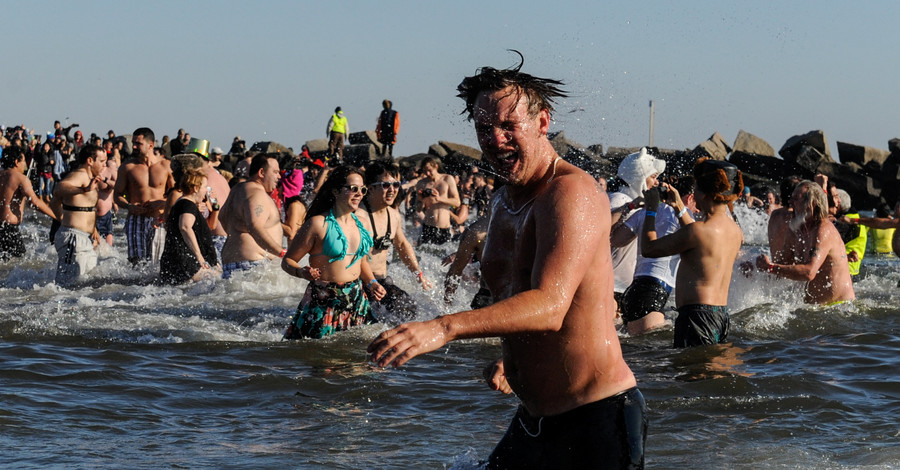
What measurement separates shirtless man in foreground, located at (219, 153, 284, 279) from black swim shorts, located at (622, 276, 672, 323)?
3034 millimetres

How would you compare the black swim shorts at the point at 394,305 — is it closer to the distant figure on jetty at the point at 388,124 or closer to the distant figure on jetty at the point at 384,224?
the distant figure on jetty at the point at 384,224

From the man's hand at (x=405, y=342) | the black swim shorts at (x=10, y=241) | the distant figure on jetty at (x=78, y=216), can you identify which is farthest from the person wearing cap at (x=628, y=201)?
the black swim shorts at (x=10, y=241)

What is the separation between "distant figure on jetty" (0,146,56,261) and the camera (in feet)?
36.9

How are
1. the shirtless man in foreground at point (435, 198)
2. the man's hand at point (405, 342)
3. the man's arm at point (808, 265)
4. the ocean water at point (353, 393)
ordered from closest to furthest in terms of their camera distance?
1. the man's hand at point (405, 342)
2. the ocean water at point (353, 393)
3. the man's arm at point (808, 265)
4. the shirtless man in foreground at point (435, 198)

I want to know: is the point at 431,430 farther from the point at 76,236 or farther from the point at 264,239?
the point at 76,236

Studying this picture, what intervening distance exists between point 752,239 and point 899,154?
37.2 feet

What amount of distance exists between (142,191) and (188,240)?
5.41 feet

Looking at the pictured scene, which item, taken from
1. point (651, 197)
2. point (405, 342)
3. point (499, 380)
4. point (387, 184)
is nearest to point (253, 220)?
point (387, 184)

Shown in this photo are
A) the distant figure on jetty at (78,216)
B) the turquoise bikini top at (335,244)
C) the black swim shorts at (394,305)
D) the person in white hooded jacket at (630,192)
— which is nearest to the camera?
the turquoise bikini top at (335,244)

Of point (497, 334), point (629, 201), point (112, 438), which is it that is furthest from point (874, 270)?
point (497, 334)

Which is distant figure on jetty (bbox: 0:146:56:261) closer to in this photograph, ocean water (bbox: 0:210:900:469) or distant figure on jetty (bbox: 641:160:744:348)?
ocean water (bbox: 0:210:900:469)

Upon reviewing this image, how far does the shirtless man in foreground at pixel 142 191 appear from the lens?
10281 mm

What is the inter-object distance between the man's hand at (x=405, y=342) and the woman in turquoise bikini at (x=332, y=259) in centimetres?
425

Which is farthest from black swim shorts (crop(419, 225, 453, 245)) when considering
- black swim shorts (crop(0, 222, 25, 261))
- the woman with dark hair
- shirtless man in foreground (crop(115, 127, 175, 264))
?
the woman with dark hair
